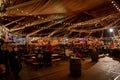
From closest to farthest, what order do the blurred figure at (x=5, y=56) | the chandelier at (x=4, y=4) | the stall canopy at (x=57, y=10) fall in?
the chandelier at (x=4, y=4)
the stall canopy at (x=57, y=10)
the blurred figure at (x=5, y=56)

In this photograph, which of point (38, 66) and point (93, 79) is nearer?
point (93, 79)

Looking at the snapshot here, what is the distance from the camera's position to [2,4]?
7102 millimetres

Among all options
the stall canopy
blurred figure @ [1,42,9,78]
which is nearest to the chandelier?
the stall canopy

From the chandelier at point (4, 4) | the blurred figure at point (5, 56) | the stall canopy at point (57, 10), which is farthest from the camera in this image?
the blurred figure at point (5, 56)

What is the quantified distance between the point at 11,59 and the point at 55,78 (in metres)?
2.32

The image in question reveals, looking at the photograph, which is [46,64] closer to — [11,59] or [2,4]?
[11,59]

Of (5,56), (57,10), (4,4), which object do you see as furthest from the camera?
(57,10)

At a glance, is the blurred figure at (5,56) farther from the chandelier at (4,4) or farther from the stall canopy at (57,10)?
the chandelier at (4,4)

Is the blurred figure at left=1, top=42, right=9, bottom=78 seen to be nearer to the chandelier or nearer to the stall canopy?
the stall canopy

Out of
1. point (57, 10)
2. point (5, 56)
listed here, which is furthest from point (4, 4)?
point (57, 10)

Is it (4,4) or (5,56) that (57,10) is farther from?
(5,56)

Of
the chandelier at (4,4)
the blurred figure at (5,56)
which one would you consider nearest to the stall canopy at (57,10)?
the chandelier at (4,4)

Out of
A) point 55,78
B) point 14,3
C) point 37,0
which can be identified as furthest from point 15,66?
point 37,0

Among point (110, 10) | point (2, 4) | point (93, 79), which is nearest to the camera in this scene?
point (2, 4)
